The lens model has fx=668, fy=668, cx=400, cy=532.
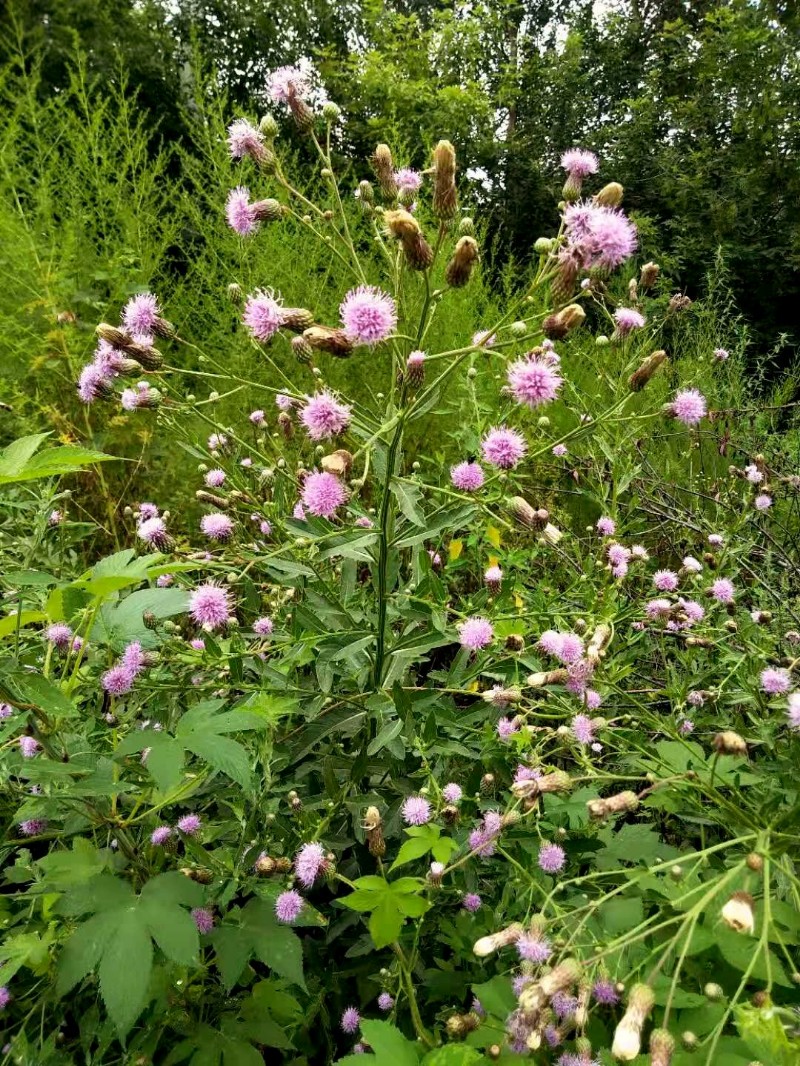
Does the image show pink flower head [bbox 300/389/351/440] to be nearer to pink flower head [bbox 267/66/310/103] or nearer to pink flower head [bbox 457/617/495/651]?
pink flower head [bbox 457/617/495/651]

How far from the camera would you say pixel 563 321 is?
1130mm

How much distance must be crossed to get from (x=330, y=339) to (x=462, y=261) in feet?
0.91

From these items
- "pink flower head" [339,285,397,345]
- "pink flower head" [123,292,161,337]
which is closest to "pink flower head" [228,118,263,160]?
"pink flower head" [123,292,161,337]

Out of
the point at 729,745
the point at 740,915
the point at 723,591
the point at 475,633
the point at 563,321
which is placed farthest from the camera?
the point at 723,591

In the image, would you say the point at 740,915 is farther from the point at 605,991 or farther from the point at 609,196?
the point at 609,196

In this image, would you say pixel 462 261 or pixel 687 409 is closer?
pixel 462 261

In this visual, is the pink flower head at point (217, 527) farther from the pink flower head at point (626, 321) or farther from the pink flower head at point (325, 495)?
the pink flower head at point (626, 321)

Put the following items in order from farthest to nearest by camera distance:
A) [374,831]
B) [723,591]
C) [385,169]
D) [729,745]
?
[723,591] < [385,169] < [374,831] < [729,745]

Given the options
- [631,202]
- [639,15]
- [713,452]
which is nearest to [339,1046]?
[713,452]

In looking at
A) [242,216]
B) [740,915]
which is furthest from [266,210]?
[740,915]

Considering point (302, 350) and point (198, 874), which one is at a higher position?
point (302, 350)

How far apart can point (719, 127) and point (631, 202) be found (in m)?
1.33

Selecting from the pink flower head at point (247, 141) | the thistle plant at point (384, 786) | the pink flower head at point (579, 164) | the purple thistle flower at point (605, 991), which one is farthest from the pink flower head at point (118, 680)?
the pink flower head at point (579, 164)

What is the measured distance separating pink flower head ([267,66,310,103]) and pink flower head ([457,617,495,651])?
4.01 ft
